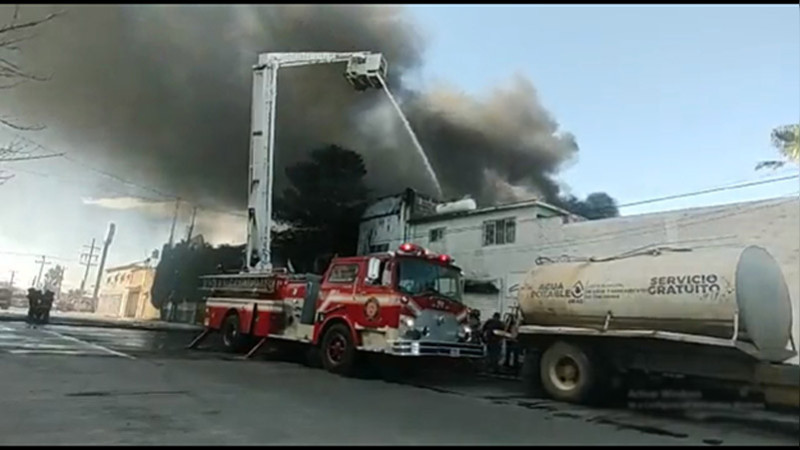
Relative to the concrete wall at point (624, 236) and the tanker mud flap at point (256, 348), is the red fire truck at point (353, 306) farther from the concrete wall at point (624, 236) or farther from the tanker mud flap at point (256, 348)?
the concrete wall at point (624, 236)

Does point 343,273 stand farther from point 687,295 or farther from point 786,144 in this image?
point 786,144

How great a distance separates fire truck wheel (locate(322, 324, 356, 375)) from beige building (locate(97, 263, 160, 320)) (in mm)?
25884

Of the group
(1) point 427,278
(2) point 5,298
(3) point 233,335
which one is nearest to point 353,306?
(1) point 427,278

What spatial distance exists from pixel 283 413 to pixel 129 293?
117ft

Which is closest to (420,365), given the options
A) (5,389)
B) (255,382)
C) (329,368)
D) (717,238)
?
(329,368)

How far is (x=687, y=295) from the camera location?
8.60m

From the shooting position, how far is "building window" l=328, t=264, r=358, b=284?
41.9 ft

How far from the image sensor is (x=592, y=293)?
31.7 feet

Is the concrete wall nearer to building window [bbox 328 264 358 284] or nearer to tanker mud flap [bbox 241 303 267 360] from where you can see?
building window [bbox 328 264 358 284]

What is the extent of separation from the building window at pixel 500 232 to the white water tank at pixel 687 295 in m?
12.6

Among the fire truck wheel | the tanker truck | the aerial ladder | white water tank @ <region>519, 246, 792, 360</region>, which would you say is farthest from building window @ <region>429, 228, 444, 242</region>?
white water tank @ <region>519, 246, 792, 360</region>

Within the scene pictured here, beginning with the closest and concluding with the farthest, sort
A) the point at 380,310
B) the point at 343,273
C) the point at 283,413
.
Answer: the point at 283,413 < the point at 380,310 < the point at 343,273

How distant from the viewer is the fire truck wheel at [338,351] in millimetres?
12125

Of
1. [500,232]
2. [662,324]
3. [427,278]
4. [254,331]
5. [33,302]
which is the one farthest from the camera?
[33,302]
